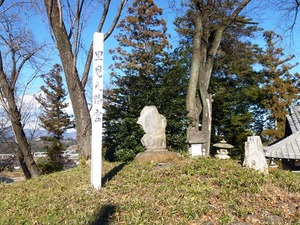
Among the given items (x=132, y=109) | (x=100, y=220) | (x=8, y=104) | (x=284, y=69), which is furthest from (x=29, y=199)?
(x=284, y=69)

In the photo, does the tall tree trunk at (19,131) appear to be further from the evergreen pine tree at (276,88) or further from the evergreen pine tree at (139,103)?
the evergreen pine tree at (276,88)

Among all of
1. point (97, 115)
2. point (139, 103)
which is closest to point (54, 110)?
point (139, 103)

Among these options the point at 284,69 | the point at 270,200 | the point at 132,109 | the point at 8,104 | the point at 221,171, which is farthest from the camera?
the point at 284,69

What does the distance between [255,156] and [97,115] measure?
3.31 metres

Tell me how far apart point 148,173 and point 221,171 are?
1.35 metres

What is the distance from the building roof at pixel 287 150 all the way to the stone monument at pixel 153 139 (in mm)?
5346

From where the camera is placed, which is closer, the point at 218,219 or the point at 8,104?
the point at 218,219

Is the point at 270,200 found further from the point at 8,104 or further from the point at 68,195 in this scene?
the point at 8,104

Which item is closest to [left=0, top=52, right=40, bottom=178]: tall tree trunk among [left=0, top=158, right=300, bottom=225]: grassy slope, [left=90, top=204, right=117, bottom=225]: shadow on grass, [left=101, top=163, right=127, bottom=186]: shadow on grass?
[left=0, top=158, right=300, bottom=225]: grassy slope

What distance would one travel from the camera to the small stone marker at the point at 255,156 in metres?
5.78

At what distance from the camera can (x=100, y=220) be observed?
362 centimetres

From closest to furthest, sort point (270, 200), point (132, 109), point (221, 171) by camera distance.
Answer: point (270, 200)
point (221, 171)
point (132, 109)

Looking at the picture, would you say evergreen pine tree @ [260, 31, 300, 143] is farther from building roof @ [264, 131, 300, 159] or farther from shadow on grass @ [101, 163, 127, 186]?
shadow on grass @ [101, 163, 127, 186]

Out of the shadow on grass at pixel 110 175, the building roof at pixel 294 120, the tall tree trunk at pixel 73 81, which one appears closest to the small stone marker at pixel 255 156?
the shadow on grass at pixel 110 175
